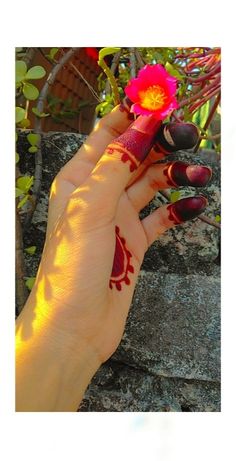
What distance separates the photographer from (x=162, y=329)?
2.17 ft

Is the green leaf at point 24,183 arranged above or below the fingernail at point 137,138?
below

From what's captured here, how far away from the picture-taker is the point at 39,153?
0.67 meters

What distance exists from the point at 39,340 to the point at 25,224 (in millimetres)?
A: 191

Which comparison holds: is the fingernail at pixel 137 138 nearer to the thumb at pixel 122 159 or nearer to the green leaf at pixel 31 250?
the thumb at pixel 122 159

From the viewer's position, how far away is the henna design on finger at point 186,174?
0.59m

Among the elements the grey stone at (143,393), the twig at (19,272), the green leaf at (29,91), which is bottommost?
the grey stone at (143,393)

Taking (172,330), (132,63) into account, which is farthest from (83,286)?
(132,63)

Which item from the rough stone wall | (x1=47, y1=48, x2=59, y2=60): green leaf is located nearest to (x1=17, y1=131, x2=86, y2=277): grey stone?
the rough stone wall

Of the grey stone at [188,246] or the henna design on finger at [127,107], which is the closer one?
the henna design on finger at [127,107]

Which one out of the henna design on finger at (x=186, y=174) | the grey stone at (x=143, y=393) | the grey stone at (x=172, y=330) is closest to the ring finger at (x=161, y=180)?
the henna design on finger at (x=186, y=174)

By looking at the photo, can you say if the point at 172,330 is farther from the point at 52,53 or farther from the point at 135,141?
the point at 52,53

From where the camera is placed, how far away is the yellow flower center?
535mm

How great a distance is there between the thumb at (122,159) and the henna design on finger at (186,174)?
0.24 ft
